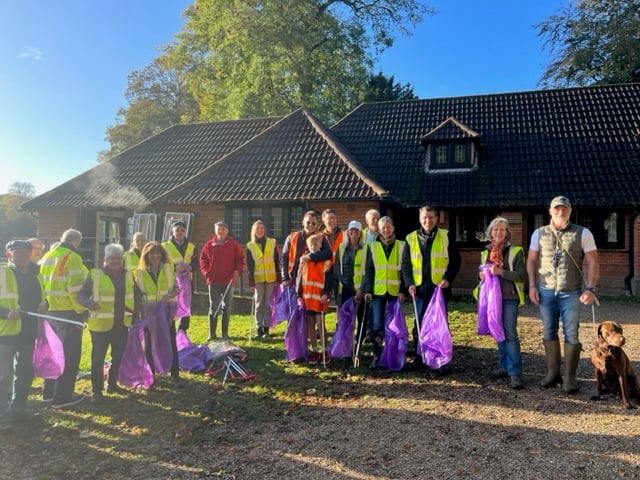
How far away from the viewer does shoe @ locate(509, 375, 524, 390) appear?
17.0 feet

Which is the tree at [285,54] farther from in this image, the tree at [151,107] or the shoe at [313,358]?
the shoe at [313,358]

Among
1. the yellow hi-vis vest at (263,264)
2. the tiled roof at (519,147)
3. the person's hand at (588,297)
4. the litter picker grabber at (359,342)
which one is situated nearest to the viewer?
the person's hand at (588,297)

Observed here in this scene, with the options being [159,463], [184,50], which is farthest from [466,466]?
[184,50]

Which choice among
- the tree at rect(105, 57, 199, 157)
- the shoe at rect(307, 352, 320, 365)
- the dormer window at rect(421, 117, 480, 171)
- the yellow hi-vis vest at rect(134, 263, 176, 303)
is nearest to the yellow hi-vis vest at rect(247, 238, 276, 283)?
the shoe at rect(307, 352, 320, 365)

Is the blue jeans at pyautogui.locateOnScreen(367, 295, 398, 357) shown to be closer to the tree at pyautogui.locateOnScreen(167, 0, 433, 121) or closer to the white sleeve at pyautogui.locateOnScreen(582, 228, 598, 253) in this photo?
the white sleeve at pyautogui.locateOnScreen(582, 228, 598, 253)

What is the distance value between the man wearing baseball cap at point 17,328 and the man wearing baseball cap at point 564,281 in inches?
221

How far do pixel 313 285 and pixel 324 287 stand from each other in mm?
170

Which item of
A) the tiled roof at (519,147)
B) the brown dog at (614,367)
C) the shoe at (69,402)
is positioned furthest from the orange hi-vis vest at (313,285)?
the tiled roof at (519,147)

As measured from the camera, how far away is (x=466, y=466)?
352 cm

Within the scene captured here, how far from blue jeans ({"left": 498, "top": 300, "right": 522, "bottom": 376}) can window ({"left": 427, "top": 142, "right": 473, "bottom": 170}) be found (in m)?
10.2

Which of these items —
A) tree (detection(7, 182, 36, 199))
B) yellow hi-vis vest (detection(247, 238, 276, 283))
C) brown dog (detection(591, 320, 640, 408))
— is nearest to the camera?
brown dog (detection(591, 320, 640, 408))

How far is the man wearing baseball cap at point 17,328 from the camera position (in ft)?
15.2

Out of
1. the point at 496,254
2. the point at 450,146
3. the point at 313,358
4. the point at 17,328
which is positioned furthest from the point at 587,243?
the point at 450,146

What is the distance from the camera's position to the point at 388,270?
6.04 metres
